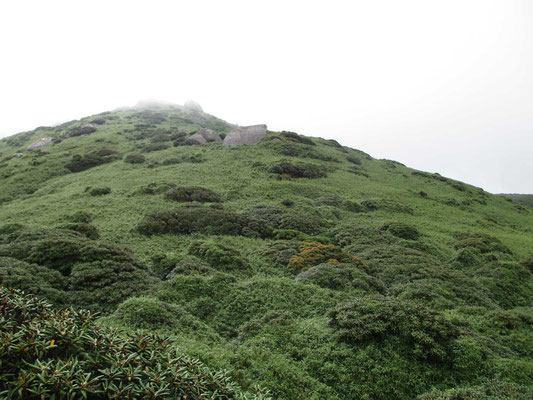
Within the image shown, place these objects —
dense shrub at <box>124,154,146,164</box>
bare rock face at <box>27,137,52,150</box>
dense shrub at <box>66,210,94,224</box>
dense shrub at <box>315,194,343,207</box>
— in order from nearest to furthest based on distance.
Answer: dense shrub at <box>66,210,94,224</box>
dense shrub at <box>315,194,343,207</box>
dense shrub at <box>124,154,146,164</box>
bare rock face at <box>27,137,52,150</box>

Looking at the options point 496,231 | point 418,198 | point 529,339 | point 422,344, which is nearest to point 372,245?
point 529,339

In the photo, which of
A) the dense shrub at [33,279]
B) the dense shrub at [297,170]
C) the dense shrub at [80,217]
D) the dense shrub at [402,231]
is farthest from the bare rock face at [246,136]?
the dense shrub at [33,279]

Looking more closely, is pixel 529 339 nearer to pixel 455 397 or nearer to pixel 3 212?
pixel 455 397

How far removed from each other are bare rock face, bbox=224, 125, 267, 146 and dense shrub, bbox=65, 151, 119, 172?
22379 millimetres

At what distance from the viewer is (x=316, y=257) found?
19.2 metres

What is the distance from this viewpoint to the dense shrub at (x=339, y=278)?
15698mm

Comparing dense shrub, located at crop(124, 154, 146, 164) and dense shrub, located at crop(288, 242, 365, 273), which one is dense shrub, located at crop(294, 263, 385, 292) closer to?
dense shrub, located at crop(288, 242, 365, 273)

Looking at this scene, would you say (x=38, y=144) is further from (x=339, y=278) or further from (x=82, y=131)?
(x=339, y=278)

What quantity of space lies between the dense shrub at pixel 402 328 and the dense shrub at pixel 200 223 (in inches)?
545

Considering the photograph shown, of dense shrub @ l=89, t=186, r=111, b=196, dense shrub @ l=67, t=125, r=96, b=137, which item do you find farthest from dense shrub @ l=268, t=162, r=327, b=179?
dense shrub @ l=67, t=125, r=96, b=137

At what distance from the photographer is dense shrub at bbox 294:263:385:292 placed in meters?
15.7

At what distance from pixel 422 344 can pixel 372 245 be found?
14237 millimetres

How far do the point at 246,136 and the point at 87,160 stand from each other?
30.3 metres

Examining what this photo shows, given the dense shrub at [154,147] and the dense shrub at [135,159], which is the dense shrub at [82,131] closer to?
the dense shrub at [154,147]
